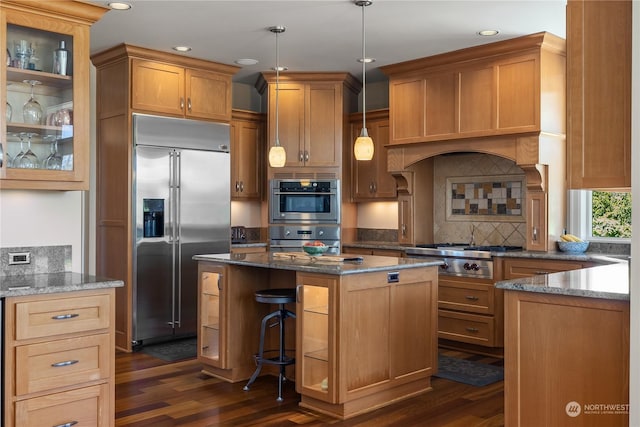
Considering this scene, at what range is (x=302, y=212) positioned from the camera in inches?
257

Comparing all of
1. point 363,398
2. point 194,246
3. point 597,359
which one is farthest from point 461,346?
point 597,359

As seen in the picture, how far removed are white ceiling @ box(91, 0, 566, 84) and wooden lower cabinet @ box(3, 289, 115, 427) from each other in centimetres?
236

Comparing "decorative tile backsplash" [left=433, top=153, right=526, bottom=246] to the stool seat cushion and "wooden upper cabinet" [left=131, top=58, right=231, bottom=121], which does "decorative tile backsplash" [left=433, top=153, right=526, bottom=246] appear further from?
the stool seat cushion

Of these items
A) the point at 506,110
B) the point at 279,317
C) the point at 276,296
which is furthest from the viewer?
the point at 506,110

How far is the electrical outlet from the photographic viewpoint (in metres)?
3.41

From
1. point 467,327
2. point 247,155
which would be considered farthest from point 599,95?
point 247,155

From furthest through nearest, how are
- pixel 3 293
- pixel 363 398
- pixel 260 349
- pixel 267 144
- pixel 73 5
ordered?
1. pixel 267 144
2. pixel 260 349
3. pixel 363 398
4. pixel 73 5
5. pixel 3 293

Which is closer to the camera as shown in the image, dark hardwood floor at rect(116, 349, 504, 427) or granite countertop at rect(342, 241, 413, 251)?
dark hardwood floor at rect(116, 349, 504, 427)

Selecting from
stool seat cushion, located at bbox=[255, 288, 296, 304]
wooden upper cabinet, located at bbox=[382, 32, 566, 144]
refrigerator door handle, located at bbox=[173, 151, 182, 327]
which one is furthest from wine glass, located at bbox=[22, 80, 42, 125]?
wooden upper cabinet, located at bbox=[382, 32, 566, 144]

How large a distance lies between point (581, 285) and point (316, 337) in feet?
5.50

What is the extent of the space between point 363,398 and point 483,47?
326 centimetres

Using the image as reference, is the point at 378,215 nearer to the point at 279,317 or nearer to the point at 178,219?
the point at 178,219

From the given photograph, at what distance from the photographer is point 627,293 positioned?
8.00 ft

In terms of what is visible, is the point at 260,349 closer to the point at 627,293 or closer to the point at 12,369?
the point at 12,369
